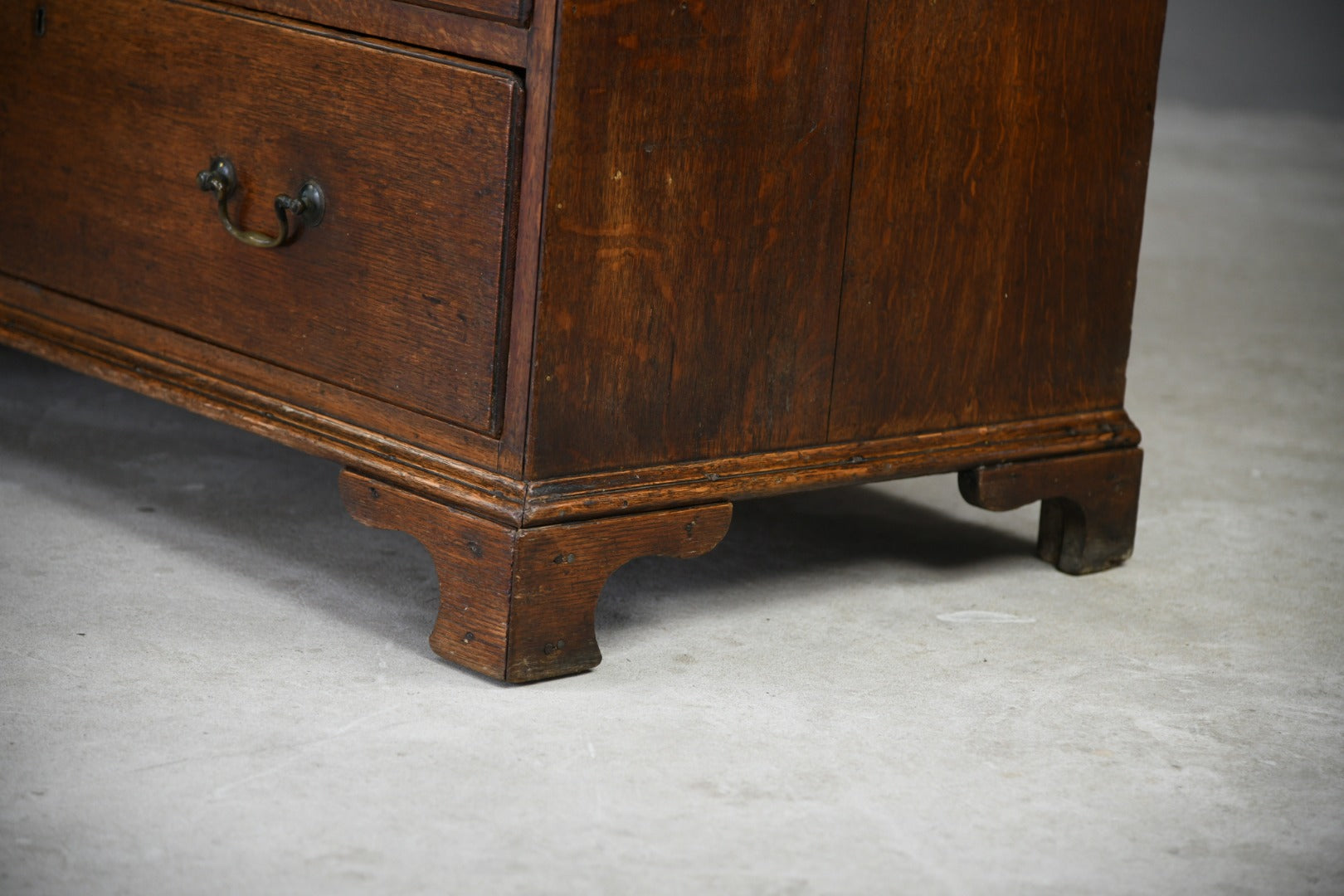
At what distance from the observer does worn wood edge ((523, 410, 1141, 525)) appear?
177 centimetres

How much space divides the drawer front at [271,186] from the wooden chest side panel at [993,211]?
434 mm

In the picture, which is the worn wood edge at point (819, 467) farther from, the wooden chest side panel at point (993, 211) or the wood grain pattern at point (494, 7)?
the wood grain pattern at point (494, 7)

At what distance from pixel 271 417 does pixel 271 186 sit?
247mm

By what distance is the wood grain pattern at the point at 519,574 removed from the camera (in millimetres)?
1736

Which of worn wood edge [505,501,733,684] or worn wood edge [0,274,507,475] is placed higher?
worn wood edge [0,274,507,475]

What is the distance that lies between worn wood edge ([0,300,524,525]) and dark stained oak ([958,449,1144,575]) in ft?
2.18

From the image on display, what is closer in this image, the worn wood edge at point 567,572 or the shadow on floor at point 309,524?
the worn wood edge at point 567,572

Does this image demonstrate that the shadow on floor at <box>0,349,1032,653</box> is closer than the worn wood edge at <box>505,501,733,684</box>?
No

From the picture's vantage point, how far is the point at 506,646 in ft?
5.72

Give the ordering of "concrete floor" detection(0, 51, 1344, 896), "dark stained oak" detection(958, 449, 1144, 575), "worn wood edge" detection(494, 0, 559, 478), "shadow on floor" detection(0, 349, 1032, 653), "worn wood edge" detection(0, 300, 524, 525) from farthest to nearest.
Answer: "dark stained oak" detection(958, 449, 1144, 575) < "shadow on floor" detection(0, 349, 1032, 653) < "worn wood edge" detection(0, 300, 524, 525) < "worn wood edge" detection(494, 0, 559, 478) < "concrete floor" detection(0, 51, 1344, 896)

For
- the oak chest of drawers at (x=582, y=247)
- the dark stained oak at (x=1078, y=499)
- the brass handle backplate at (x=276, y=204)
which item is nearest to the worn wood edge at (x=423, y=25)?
the oak chest of drawers at (x=582, y=247)

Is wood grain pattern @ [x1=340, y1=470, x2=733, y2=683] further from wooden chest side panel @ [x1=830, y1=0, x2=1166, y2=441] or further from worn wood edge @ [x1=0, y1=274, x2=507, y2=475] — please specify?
wooden chest side panel @ [x1=830, y1=0, x2=1166, y2=441]

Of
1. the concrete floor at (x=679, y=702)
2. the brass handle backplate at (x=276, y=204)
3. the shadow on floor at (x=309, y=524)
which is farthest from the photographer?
the shadow on floor at (x=309, y=524)

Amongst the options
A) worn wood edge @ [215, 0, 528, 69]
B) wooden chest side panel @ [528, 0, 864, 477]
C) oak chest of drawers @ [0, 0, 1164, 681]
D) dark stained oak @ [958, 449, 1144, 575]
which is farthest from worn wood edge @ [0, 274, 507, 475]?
dark stained oak @ [958, 449, 1144, 575]
